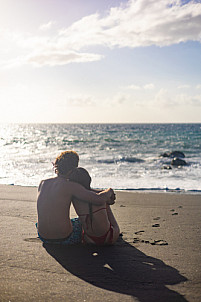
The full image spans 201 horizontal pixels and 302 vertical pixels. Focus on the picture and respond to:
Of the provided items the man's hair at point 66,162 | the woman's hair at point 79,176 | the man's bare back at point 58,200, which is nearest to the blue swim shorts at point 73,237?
the man's bare back at point 58,200

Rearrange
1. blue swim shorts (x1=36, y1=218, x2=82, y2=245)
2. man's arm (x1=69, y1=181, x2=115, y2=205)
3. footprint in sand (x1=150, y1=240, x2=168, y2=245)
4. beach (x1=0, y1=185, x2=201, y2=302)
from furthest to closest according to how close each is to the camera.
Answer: footprint in sand (x1=150, y1=240, x2=168, y2=245) < blue swim shorts (x1=36, y1=218, x2=82, y2=245) < man's arm (x1=69, y1=181, x2=115, y2=205) < beach (x1=0, y1=185, x2=201, y2=302)

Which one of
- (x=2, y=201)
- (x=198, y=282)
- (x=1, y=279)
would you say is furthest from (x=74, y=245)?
(x=2, y=201)

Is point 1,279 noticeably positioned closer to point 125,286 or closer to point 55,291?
point 55,291

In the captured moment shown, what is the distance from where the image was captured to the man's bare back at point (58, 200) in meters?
3.66

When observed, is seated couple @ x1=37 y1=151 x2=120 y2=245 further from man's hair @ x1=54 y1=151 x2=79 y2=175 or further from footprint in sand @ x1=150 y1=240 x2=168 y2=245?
footprint in sand @ x1=150 y1=240 x2=168 y2=245

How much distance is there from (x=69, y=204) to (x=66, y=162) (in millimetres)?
524

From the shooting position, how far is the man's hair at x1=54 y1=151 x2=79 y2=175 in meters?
3.66

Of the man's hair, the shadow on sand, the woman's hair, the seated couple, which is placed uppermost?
the man's hair

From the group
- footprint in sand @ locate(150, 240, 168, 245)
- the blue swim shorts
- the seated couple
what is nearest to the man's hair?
the seated couple

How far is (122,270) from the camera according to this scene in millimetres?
3209

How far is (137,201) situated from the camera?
736 centimetres

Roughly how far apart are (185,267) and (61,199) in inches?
Result: 62.3

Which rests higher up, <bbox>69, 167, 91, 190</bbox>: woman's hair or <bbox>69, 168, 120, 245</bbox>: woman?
<bbox>69, 167, 91, 190</bbox>: woman's hair

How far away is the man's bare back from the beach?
0.94 feet
